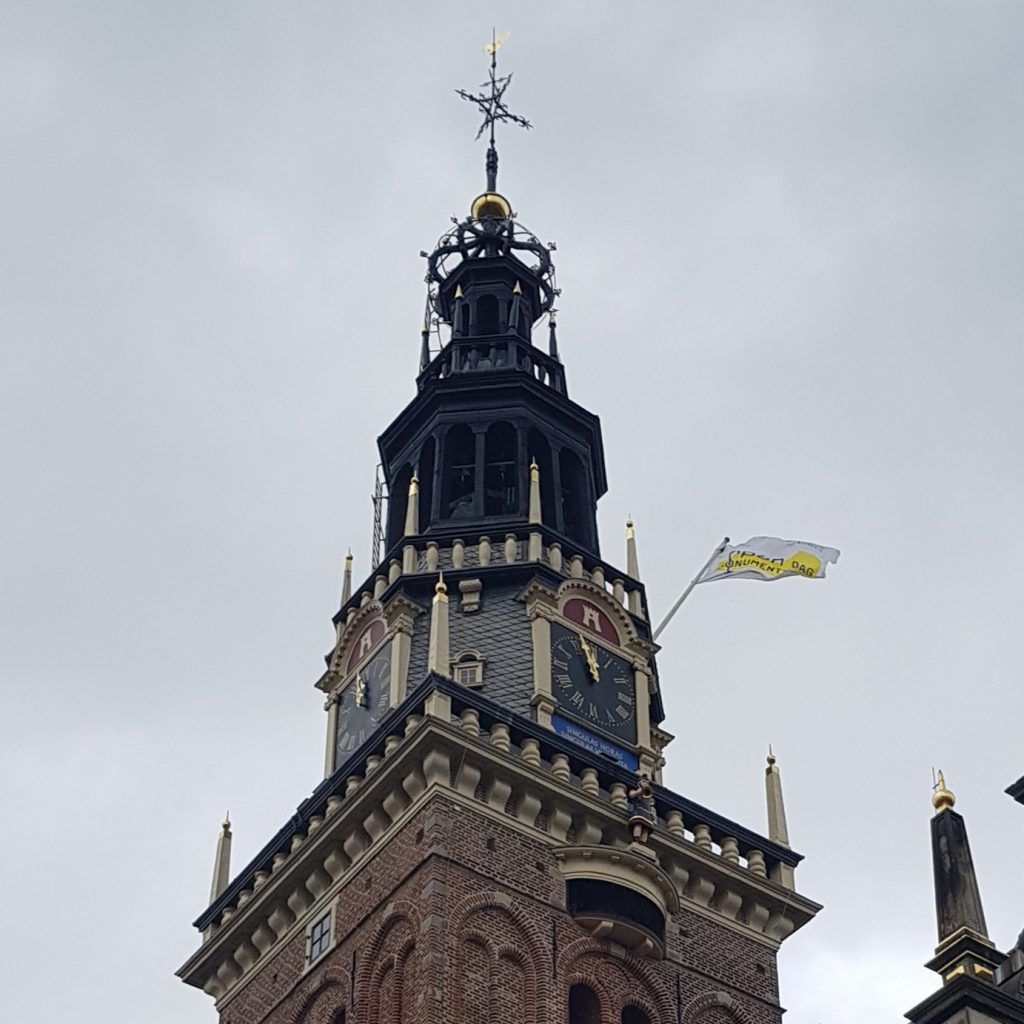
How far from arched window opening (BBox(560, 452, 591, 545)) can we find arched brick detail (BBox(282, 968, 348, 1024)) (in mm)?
13940

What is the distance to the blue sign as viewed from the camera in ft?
165

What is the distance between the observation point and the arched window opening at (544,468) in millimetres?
56219

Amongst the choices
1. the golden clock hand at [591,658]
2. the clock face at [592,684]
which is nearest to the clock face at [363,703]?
the clock face at [592,684]

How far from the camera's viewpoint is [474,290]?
212 feet

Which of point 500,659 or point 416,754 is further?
point 500,659

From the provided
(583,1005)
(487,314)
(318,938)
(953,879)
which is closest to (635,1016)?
(583,1005)

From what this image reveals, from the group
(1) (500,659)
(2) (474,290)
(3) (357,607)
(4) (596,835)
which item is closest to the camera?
(4) (596,835)

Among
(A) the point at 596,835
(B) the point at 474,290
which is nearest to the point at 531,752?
(A) the point at 596,835

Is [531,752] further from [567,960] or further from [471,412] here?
[471,412]

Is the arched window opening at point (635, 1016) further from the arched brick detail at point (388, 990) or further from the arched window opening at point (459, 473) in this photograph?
the arched window opening at point (459, 473)

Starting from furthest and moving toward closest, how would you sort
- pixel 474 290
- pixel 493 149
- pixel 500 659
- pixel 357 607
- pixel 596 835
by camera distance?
pixel 493 149 → pixel 474 290 → pixel 357 607 → pixel 500 659 → pixel 596 835

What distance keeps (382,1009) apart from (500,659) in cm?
914

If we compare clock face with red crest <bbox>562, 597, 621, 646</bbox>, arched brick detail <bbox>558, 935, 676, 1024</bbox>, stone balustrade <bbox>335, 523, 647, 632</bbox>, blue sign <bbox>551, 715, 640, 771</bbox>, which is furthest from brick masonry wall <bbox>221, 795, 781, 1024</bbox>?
stone balustrade <bbox>335, 523, 647, 632</bbox>

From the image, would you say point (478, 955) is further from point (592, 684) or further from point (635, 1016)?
point (592, 684)
